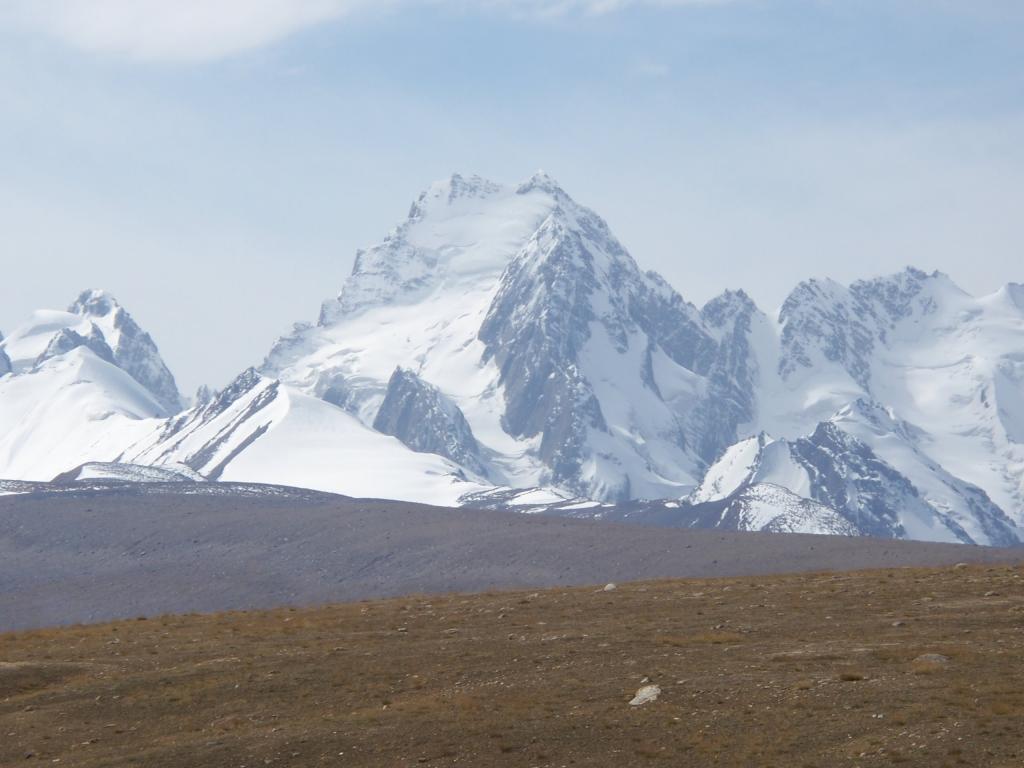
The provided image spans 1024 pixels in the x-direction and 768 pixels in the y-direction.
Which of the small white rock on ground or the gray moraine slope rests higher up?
the gray moraine slope

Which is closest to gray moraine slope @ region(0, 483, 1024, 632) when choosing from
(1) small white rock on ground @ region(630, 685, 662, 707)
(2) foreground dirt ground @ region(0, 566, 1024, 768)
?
(2) foreground dirt ground @ region(0, 566, 1024, 768)

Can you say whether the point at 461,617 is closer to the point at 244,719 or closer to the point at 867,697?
the point at 244,719

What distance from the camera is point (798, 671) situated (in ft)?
151

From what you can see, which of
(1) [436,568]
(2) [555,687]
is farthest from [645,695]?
(1) [436,568]

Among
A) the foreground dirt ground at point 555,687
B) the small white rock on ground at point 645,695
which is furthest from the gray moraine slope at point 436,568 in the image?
→ the small white rock on ground at point 645,695

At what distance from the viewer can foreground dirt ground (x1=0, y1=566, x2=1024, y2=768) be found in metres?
40.3

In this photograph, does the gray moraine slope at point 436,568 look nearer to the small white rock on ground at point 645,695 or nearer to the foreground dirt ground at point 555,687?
the foreground dirt ground at point 555,687

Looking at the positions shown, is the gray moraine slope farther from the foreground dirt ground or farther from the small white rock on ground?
the small white rock on ground

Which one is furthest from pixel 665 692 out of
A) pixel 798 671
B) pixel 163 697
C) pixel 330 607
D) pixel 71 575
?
pixel 71 575

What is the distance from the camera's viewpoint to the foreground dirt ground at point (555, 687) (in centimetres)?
4034

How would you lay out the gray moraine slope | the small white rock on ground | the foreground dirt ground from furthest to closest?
1. the gray moraine slope
2. the small white rock on ground
3. the foreground dirt ground

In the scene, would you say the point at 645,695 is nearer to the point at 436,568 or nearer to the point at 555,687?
the point at 555,687

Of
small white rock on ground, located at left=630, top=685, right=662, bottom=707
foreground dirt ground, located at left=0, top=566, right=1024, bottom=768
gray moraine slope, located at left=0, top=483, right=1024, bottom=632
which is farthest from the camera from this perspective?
gray moraine slope, located at left=0, top=483, right=1024, bottom=632

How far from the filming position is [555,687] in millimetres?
45938
